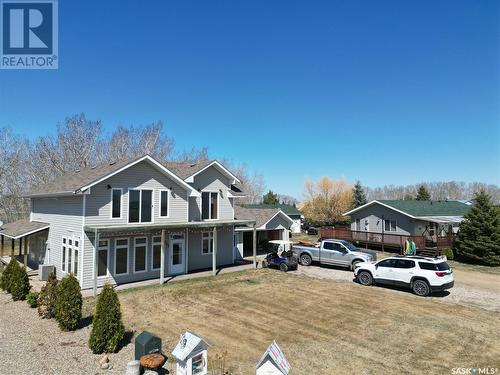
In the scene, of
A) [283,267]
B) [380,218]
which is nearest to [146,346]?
[283,267]

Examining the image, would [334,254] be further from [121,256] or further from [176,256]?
[121,256]

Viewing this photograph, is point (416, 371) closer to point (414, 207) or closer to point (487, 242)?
point (487, 242)

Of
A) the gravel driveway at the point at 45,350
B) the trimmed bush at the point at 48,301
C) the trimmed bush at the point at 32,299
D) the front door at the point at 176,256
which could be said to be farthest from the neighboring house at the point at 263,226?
the gravel driveway at the point at 45,350

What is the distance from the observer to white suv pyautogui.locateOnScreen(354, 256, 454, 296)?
53.4ft

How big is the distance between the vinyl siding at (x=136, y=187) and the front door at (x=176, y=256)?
57.8 inches

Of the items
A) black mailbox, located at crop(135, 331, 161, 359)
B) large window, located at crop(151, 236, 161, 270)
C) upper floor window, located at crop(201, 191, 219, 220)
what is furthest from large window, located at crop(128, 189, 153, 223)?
black mailbox, located at crop(135, 331, 161, 359)

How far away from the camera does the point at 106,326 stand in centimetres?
989

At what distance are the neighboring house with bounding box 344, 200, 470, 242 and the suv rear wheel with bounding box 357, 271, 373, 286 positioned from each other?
A: 49.2ft

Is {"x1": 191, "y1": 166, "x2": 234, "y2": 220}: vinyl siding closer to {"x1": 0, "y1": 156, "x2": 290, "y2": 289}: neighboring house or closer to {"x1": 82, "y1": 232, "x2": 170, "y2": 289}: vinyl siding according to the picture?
{"x1": 0, "y1": 156, "x2": 290, "y2": 289}: neighboring house

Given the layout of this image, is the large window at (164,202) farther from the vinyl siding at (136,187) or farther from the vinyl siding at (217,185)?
the vinyl siding at (217,185)

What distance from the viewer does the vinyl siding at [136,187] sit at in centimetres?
1753

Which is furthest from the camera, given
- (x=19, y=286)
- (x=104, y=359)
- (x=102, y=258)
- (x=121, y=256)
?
(x=121, y=256)

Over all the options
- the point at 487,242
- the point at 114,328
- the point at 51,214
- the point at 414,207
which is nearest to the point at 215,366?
the point at 114,328

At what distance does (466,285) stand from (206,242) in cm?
1561
